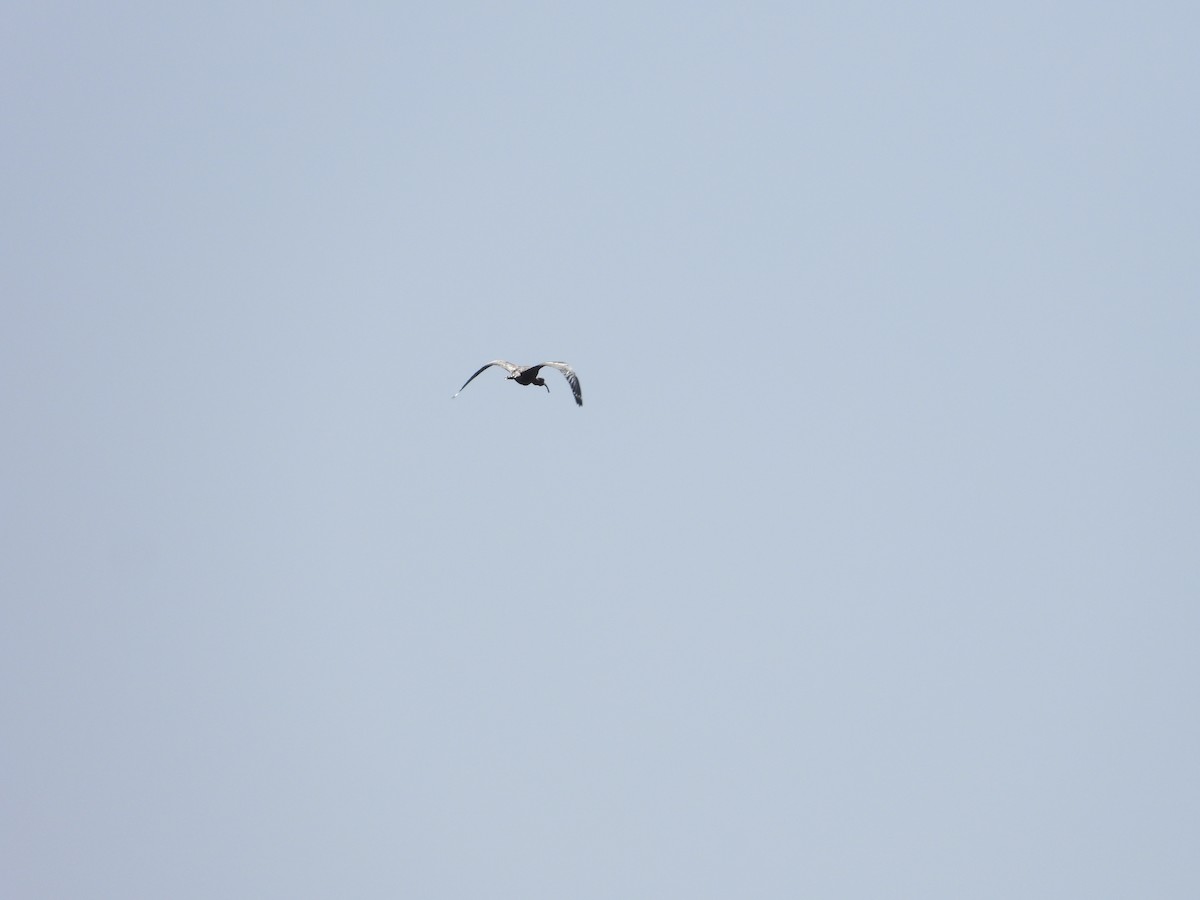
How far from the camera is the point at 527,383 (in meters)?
97.6
